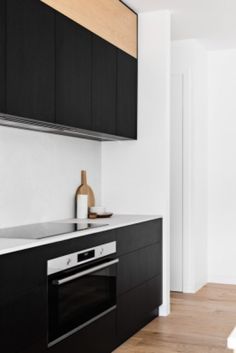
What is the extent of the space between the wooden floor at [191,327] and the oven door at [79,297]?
0.46m

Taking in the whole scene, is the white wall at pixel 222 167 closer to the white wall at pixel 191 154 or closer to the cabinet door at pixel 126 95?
the white wall at pixel 191 154

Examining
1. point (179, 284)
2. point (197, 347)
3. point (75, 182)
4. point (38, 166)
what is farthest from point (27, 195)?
point (179, 284)

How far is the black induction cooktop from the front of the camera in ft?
9.18

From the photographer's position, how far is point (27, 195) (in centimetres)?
353

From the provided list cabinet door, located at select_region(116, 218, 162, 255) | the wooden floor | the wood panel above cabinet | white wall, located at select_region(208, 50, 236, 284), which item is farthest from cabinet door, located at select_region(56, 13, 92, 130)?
white wall, located at select_region(208, 50, 236, 284)

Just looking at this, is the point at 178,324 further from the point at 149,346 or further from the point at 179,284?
the point at 179,284

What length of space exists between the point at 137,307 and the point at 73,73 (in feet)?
5.78

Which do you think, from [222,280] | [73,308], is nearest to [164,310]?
[222,280]

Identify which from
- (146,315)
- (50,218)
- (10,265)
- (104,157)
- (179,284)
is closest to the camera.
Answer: (10,265)

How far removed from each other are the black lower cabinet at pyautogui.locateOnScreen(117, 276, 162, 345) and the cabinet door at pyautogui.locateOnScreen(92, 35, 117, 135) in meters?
1.23

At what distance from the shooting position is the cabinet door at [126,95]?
419cm

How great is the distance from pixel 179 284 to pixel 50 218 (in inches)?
82.2

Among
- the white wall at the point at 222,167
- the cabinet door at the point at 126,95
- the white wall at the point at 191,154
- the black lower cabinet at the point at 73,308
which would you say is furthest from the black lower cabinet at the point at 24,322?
the white wall at the point at 222,167

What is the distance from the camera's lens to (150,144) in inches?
177
